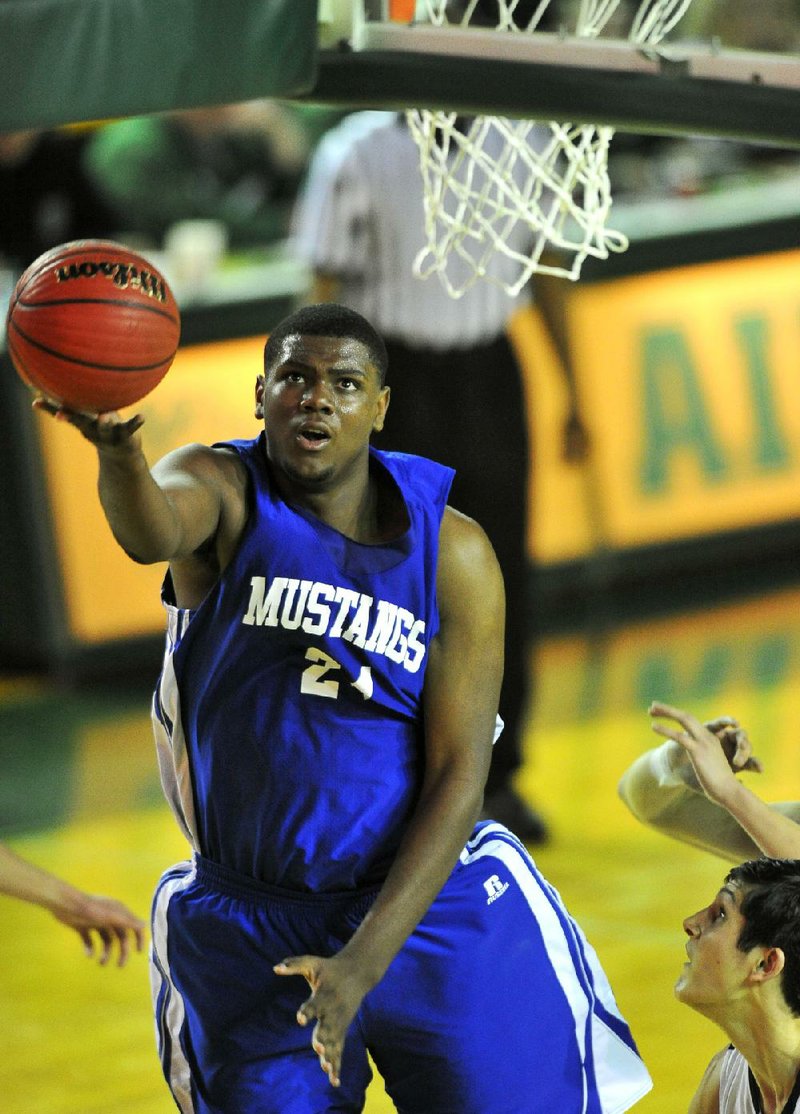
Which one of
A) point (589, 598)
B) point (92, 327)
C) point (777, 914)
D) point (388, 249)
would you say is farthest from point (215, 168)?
point (777, 914)

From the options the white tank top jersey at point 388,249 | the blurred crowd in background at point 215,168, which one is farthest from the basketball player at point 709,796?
the blurred crowd in background at point 215,168

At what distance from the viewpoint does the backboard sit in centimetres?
358

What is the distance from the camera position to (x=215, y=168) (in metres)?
11.9

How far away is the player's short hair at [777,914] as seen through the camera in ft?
10.4

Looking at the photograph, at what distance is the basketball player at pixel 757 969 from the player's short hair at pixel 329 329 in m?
1.02

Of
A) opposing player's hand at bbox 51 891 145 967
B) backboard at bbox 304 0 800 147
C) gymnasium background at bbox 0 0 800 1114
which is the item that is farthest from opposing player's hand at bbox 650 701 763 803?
gymnasium background at bbox 0 0 800 1114

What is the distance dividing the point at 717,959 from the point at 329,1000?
0.69 m

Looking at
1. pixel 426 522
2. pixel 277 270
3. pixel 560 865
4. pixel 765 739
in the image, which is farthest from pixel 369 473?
pixel 277 270

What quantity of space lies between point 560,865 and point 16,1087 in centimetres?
206

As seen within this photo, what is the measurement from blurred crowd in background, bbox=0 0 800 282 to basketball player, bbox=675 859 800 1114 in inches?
302

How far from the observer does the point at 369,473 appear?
10.8 feet

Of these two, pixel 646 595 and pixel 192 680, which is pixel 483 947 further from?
pixel 646 595

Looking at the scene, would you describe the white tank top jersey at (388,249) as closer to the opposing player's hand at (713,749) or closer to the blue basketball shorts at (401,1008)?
the opposing player's hand at (713,749)

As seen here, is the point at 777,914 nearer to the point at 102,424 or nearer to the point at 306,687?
the point at 306,687
